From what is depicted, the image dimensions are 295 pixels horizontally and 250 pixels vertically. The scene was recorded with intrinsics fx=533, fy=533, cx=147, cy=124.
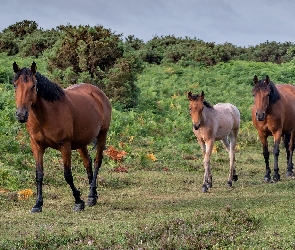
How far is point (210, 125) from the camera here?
1184cm

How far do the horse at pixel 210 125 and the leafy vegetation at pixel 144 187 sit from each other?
1.60 ft

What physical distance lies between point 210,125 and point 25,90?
515 centimetres

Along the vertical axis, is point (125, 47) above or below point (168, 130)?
above

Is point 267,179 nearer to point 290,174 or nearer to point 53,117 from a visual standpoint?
point 290,174

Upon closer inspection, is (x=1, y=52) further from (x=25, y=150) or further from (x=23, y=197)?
(x=23, y=197)

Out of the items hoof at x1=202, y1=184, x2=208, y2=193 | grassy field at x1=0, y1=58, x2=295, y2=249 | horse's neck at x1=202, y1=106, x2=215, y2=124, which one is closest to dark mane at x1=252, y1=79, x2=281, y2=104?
horse's neck at x1=202, y1=106, x2=215, y2=124

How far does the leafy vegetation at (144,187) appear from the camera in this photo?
6.35m

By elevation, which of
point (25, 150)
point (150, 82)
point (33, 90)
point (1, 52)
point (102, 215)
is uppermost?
point (1, 52)

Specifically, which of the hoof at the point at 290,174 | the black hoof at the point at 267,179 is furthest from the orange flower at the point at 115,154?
the hoof at the point at 290,174

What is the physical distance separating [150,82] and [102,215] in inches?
866

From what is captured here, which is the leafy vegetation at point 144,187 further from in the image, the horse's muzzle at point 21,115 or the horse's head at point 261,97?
the horse's head at point 261,97

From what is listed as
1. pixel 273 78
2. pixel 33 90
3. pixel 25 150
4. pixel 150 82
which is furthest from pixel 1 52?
pixel 33 90

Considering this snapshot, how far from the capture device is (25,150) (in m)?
13.2

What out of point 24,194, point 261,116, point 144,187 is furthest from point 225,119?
point 24,194
